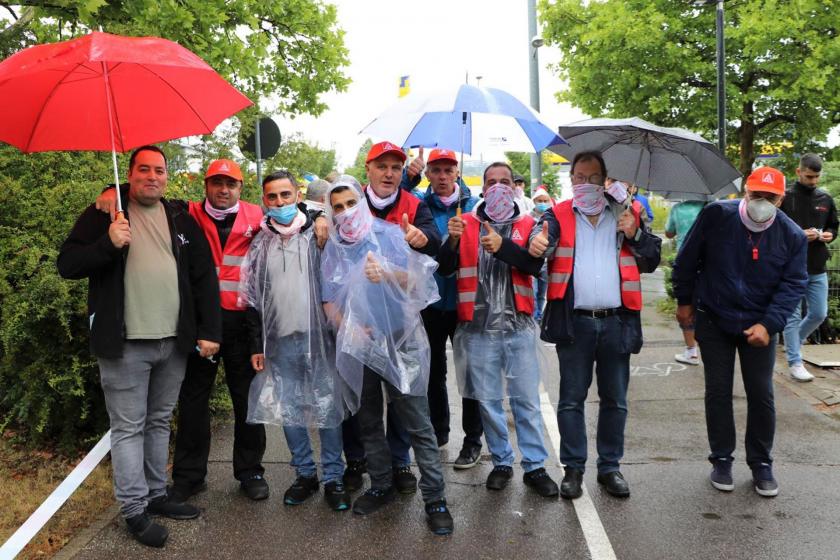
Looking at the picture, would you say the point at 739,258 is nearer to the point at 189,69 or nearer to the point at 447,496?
the point at 447,496

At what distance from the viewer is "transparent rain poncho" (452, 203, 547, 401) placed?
4.32 meters

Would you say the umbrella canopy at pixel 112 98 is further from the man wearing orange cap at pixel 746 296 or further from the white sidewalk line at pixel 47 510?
the man wearing orange cap at pixel 746 296

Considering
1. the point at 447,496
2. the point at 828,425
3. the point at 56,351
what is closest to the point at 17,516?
the point at 56,351

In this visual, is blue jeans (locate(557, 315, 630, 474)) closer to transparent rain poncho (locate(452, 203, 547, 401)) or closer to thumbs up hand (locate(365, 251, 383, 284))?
transparent rain poncho (locate(452, 203, 547, 401))

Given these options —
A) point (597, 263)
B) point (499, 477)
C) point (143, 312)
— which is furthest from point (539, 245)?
Answer: point (143, 312)

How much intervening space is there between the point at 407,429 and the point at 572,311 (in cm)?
113

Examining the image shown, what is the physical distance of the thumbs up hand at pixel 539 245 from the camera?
4.12 metres

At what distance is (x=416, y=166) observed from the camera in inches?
191

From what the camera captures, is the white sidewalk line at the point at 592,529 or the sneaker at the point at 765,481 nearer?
the white sidewalk line at the point at 592,529

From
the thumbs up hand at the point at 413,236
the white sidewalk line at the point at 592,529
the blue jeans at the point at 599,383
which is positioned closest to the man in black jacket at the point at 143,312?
the thumbs up hand at the point at 413,236

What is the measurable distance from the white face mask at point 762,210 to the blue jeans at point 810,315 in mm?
2921

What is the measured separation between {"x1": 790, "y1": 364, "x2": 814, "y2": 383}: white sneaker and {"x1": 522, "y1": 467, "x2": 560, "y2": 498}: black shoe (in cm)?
344

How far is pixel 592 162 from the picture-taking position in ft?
14.0

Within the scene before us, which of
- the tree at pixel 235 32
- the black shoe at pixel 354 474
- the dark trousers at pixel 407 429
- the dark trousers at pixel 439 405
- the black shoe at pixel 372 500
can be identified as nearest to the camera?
the dark trousers at pixel 407 429
